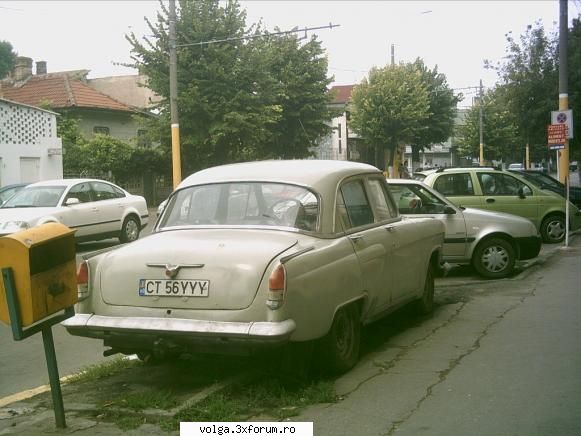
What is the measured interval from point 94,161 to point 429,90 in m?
27.4

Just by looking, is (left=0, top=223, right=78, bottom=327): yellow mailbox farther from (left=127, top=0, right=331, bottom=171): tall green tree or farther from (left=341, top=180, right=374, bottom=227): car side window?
(left=127, top=0, right=331, bottom=171): tall green tree

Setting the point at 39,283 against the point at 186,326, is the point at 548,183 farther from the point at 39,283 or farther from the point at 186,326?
the point at 39,283

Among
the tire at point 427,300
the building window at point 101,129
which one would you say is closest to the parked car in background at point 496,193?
the tire at point 427,300

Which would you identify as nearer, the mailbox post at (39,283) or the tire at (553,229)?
the mailbox post at (39,283)

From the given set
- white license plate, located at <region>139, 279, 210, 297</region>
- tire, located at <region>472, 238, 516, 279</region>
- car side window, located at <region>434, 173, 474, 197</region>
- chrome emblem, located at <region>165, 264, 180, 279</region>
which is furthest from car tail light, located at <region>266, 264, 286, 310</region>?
car side window, located at <region>434, 173, 474, 197</region>

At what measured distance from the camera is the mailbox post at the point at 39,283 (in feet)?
14.0

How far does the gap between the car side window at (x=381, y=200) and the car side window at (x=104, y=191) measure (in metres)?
10.6

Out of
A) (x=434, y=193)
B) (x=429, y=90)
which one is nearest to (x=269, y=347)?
(x=434, y=193)

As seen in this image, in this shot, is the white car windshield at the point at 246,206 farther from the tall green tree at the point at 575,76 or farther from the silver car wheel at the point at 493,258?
the tall green tree at the point at 575,76

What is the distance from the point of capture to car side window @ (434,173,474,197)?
13672 mm

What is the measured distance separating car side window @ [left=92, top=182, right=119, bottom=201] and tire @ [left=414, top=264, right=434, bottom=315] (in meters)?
10.2

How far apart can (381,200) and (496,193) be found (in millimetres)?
7698

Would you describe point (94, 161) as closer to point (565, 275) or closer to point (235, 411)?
point (565, 275)

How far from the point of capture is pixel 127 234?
674 inches
